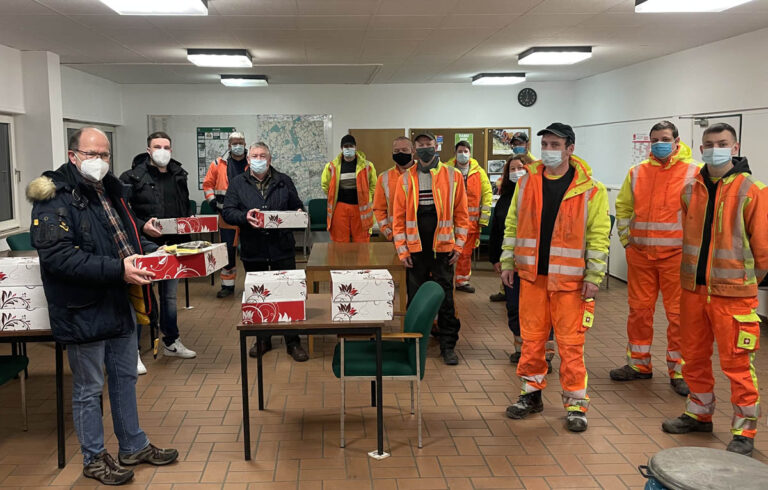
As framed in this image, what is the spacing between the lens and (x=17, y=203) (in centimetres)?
776

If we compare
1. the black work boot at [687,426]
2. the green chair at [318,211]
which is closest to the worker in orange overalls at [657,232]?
the black work boot at [687,426]

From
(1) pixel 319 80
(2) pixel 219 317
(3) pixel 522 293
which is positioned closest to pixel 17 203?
(2) pixel 219 317

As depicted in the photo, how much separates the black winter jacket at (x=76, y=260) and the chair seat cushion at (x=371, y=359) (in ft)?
3.87

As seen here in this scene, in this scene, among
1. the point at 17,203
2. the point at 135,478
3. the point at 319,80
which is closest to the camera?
the point at 135,478

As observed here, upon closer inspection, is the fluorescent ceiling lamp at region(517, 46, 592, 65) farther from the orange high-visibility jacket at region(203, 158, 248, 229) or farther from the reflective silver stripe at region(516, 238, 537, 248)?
the reflective silver stripe at region(516, 238, 537, 248)

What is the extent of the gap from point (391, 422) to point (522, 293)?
1142 millimetres

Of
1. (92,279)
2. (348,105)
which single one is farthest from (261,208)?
(348,105)

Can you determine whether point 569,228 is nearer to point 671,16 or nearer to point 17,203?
point 671,16

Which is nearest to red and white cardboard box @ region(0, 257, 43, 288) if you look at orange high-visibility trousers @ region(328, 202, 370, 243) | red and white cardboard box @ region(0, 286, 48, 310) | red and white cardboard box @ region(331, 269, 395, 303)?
red and white cardboard box @ region(0, 286, 48, 310)

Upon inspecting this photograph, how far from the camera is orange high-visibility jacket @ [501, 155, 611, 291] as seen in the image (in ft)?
12.7

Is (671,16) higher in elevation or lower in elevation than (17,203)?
higher

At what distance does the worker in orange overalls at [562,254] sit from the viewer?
3879 mm

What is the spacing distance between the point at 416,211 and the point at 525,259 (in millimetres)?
1352

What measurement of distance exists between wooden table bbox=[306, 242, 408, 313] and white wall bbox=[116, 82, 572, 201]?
17.3 ft
